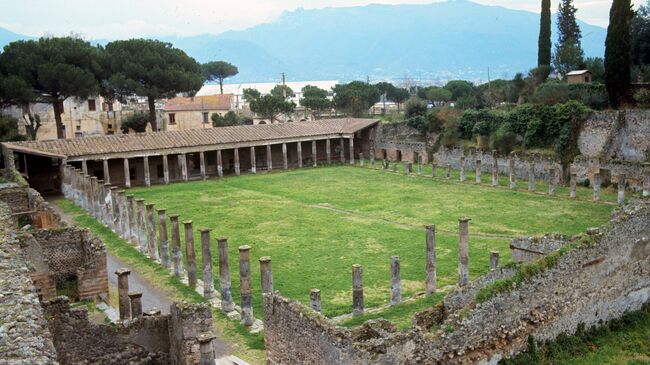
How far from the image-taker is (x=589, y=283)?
1327 centimetres

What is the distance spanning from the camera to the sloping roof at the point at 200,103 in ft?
210

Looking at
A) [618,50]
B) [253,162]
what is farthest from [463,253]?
[253,162]

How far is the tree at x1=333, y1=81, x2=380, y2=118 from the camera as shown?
6681 cm

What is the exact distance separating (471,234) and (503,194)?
31.7 feet

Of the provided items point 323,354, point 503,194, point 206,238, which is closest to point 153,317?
point 323,354

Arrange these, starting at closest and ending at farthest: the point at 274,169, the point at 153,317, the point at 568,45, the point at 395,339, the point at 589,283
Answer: the point at 395,339 < the point at 153,317 < the point at 589,283 < the point at 274,169 < the point at 568,45

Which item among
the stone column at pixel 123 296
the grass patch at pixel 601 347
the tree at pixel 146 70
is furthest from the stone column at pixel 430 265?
the tree at pixel 146 70

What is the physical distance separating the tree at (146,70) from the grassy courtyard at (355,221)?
12751 millimetres

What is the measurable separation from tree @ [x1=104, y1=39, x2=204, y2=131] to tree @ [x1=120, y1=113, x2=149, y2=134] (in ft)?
19.0

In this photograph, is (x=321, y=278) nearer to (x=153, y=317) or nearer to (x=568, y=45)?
(x=153, y=317)

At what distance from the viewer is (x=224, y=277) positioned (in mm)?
16938

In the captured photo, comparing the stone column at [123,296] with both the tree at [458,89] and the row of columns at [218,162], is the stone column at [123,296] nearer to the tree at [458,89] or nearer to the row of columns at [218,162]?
the row of columns at [218,162]

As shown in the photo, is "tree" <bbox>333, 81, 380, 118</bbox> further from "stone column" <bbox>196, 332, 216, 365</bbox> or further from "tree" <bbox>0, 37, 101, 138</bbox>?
"stone column" <bbox>196, 332, 216, 365</bbox>

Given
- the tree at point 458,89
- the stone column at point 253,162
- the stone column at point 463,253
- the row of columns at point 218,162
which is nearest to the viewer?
the stone column at point 463,253
